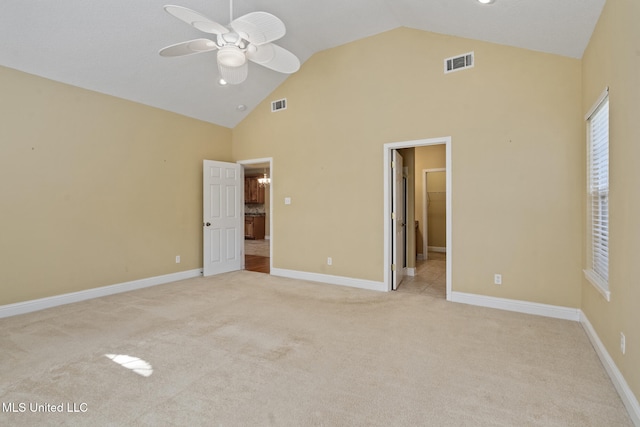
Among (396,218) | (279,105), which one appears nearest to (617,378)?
(396,218)

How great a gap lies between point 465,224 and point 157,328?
148 inches

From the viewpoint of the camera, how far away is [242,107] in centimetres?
588

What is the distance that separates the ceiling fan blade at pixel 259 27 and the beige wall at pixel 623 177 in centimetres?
227

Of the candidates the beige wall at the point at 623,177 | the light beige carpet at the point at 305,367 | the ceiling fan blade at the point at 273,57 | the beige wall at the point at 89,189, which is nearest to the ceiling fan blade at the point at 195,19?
the ceiling fan blade at the point at 273,57

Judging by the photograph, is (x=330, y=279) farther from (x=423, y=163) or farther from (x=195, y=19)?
(x=423, y=163)

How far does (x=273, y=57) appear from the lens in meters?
2.93

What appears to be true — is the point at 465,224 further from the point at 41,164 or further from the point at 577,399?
the point at 41,164

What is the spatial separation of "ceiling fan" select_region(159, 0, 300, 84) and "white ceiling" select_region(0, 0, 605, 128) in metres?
1.35

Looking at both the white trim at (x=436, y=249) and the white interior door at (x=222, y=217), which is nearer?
the white interior door at (x=222, y=217)

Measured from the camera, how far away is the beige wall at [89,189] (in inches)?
147

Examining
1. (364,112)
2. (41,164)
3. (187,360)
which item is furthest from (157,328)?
(364,112)

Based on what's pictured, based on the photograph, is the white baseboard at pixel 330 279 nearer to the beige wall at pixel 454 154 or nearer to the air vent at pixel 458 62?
the beige wall at pixel 454 154

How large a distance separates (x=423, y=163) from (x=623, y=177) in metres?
6.04

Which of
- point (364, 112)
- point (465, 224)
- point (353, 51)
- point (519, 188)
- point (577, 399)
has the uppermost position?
point (353, 51)
